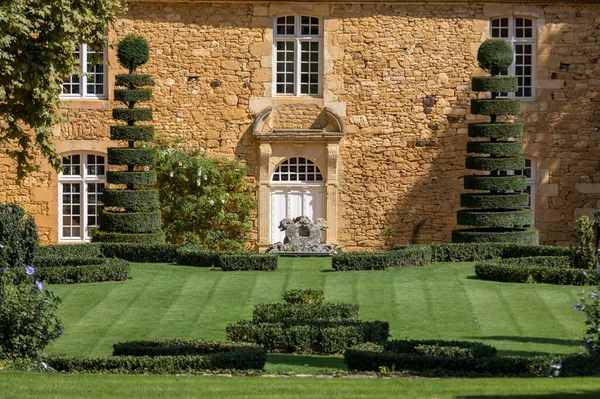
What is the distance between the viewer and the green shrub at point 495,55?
2909 centimetres

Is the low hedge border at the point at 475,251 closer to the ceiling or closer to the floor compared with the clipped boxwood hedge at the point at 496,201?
closer to the floor

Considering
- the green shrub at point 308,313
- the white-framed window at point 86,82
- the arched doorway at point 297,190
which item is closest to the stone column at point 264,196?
the arched doorway at point 297,190

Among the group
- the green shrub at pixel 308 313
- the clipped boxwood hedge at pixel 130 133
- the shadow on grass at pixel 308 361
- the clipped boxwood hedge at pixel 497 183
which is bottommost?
the shadow on grass at pixel 308 361

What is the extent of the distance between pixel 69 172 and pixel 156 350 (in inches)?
594

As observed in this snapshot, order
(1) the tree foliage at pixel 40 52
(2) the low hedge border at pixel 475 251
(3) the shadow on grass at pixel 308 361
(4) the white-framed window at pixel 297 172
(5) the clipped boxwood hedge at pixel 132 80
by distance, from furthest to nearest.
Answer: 1. (4) the white-framed window at pixel 297 172
2. (5) the clipped boxwood hedge at pixel 132 80
3. (2) the low hedge border at pixel 475 251
4. (1) the tree foliage at pixel 40 52
5. (3) the shadow on grass at pixel 308 361

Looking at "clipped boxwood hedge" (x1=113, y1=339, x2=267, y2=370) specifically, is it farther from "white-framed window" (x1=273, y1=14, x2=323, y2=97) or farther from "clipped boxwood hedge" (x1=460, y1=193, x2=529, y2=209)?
"white-framed window" (x1=273, y1=14, x2=323, y2=97)

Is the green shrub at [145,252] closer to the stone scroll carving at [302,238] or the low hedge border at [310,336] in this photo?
the stone scroll carving at [302,238]

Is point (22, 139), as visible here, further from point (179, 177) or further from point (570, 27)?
point (570, 27)

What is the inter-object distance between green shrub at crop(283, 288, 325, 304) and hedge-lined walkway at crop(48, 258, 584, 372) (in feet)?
1.87

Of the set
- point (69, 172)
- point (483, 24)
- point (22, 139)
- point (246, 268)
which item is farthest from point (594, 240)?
point (69, 172)

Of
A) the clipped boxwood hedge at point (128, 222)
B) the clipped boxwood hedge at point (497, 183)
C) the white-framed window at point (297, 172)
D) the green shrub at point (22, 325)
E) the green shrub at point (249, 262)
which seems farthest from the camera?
the white-framed window at point (297, 172)

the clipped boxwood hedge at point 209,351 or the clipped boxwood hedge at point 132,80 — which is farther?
the clipped boxwood hedge at point 132,80

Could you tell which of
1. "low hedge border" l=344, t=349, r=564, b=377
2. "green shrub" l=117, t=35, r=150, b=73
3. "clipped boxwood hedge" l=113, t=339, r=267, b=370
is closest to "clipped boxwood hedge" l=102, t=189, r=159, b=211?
"green shrub" l=117, t=35, r=150, b=73

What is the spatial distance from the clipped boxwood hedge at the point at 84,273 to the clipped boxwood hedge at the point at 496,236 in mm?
7907
